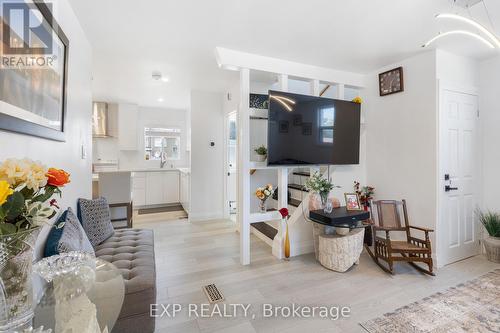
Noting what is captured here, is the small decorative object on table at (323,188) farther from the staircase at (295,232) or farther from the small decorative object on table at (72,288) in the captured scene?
the small decorative object on table at (72,288)

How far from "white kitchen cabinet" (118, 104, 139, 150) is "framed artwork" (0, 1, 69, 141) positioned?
163 inches

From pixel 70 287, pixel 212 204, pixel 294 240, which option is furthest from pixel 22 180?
pixel 212 204

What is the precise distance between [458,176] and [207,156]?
12.8 ft

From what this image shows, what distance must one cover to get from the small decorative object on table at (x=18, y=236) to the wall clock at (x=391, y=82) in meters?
3.67

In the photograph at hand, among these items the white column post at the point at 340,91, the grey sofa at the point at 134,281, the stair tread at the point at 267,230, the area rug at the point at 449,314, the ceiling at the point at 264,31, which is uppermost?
the ceiling at the point at 264,31

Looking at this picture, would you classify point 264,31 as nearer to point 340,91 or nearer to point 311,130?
point 311,130

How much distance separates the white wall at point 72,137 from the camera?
1.24m

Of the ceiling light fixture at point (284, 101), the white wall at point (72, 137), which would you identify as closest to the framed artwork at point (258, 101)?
the ceiling light fixture at point (284, 101)

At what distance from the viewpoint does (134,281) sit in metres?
1.57

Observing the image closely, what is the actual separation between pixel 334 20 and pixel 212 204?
12.1 ft

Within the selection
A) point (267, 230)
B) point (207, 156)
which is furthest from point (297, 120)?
point (207, 156)

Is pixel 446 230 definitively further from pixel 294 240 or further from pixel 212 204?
pixel 212 204

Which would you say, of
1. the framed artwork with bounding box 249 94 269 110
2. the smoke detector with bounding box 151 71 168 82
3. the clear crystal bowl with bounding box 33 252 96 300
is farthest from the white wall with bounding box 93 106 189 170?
the clear crystal bowl with bounding box 33 252 96 300

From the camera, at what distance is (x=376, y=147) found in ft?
11.1
